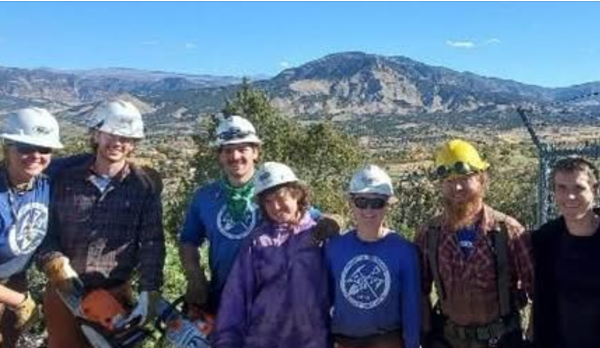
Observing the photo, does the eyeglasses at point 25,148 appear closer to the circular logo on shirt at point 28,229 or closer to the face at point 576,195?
the circular logo on shirt at point 28,229

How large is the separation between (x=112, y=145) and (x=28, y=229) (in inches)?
28.7

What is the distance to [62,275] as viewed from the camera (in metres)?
5.05

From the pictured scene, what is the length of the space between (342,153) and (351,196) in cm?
3259

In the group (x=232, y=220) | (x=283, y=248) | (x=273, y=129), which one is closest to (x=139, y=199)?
(x=232, y=220)

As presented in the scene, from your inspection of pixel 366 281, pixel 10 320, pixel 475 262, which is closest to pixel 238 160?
pixel 366 281

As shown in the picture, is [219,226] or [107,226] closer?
[219,226]

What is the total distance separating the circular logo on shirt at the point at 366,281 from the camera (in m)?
4.64

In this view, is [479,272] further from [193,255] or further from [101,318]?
[101,318]

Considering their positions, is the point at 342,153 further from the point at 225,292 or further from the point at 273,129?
the point at 225,292

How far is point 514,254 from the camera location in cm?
466

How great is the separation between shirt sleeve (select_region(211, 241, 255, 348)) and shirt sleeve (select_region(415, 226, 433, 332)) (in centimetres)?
98

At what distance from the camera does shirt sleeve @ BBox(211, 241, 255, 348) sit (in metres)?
4.70

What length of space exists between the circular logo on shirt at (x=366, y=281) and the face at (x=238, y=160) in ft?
2.92

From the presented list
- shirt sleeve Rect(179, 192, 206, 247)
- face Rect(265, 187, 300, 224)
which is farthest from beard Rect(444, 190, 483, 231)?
shirt sleeve Rect(179, 192, 206, 247)
